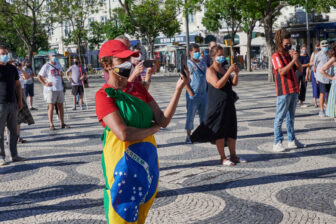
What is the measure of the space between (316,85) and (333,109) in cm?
375

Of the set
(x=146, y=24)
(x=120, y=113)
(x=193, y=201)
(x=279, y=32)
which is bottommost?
(x=193, y=201)

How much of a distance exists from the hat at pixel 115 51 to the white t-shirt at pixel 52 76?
873 cm

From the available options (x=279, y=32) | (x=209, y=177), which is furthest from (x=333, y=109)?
(x=209, y=177)

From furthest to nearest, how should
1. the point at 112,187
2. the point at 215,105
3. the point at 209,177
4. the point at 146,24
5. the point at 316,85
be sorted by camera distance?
1. the point at 146,24
2. the point at 316,85
3. the point at 215,105
4. the point at 209,177
5. the point at 112,187

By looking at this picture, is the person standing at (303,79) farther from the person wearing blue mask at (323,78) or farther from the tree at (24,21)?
the tree at (24,21)

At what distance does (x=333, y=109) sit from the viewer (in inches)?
348

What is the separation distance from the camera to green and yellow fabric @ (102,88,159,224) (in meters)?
2.80

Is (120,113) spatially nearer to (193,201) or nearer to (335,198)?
(193,201)

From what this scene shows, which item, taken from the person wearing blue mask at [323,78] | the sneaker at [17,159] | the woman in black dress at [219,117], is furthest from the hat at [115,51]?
the person wearing blue mask at [323,78]

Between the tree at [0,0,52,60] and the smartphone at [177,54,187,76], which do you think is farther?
the tree at [0,0,52,60]

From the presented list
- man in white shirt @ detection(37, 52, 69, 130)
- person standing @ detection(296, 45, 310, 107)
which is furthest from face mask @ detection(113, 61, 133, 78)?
person standing @ detection(296, 45, 310, 107)

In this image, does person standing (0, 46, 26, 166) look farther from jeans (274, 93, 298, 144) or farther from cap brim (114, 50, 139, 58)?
cap brim (114, 50, 139, 58)

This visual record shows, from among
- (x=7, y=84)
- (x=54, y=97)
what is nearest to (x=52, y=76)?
(x=54, y=97)

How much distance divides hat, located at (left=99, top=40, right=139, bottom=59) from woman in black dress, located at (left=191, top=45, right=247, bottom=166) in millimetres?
4032
